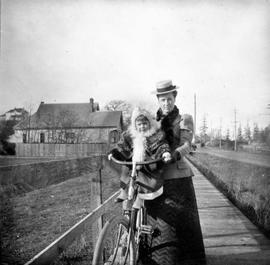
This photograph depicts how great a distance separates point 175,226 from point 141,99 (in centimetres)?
126

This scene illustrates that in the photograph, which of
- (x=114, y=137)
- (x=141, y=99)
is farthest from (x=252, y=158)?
(x=141, y=99)

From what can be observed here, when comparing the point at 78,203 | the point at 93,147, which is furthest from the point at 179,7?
the point at 78,203

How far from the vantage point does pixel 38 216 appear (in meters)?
6.00

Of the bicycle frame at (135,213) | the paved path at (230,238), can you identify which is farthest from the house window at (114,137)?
the paved path at (230,238)

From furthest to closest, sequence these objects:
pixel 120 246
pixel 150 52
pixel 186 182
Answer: pixel 150 52 < pixel 186 182 < pixel 120 246

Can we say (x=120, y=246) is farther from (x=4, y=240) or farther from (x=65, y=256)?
(x=4, y=240)

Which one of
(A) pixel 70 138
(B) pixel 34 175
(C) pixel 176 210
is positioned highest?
(A) pixel 70 138

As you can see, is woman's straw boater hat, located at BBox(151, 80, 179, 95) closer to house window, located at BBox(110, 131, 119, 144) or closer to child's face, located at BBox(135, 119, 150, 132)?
child's face, located at BBox(135, 119, 150, 132)

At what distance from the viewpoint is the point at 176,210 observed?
8.09 ft

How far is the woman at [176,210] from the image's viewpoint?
2.42m

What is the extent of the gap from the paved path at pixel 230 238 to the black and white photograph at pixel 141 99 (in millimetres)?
21

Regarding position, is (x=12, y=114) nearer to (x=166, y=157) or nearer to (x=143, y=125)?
(x=143, y=125)

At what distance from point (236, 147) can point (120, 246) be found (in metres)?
22.4

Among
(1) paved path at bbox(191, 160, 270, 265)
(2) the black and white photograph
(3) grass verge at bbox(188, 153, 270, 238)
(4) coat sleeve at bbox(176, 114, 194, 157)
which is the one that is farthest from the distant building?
(1) paved path at bbox(191, 160, 270, 265)
